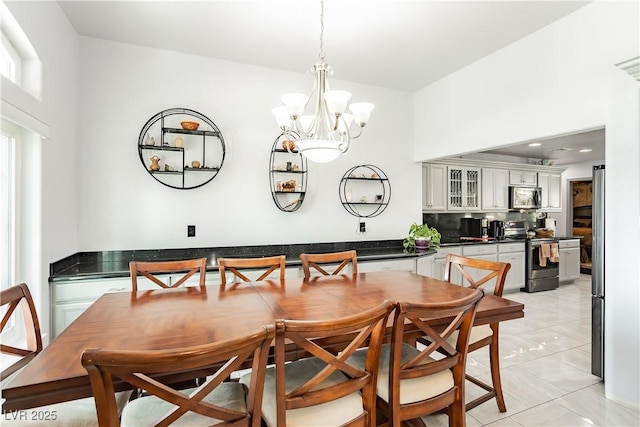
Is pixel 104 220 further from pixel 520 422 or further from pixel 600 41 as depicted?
pixel 600 41

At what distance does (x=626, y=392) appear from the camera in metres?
2.28

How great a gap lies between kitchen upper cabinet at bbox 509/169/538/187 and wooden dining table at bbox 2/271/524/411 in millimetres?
4492

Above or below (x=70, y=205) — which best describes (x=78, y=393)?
below

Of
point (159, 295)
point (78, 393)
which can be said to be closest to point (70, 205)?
point (159, 295)

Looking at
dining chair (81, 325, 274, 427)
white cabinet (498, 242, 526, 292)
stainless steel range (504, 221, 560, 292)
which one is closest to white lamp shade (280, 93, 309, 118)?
dining chair (81, 325, 274, 427)

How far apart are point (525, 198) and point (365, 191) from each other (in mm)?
3657

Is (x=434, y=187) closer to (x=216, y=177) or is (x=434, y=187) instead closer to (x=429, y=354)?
(x=216, y=177)

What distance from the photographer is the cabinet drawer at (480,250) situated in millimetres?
5054

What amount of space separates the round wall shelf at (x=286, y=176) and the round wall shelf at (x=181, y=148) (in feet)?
1.90

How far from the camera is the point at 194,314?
1660mm

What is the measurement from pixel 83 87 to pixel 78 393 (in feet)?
9.73

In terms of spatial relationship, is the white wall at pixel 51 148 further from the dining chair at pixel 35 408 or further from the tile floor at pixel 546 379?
the tile floor at pixel 546 379

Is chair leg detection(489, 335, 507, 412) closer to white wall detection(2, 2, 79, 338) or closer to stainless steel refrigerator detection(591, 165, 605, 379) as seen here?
stainless steel refrigerator detection(591, 165, 605, 379)

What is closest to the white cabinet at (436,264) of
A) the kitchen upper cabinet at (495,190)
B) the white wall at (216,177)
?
the white wall at (216,177)
